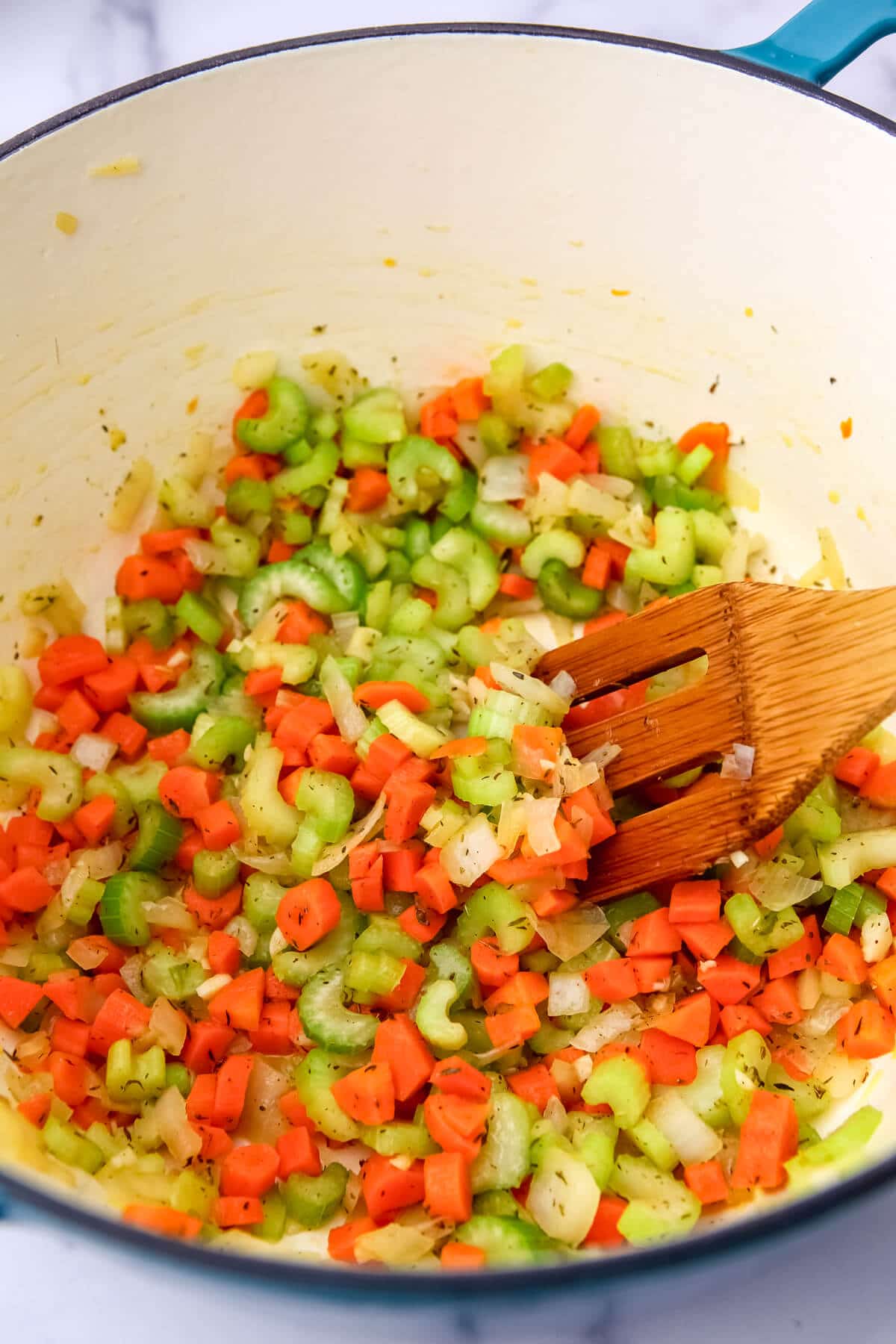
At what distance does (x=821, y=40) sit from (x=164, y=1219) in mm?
1990

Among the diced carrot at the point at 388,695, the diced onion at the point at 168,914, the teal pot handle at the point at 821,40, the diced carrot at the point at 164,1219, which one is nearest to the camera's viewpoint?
the diced carrot at the point at 164,1219

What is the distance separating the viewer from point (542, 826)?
1852 millimetres

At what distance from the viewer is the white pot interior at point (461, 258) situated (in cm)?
199

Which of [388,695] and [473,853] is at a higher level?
[388,695]

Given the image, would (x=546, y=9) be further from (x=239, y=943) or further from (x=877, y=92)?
(x=239, y=943)

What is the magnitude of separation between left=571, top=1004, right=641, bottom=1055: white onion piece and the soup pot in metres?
0.37

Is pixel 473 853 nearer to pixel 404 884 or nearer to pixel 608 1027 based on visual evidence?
pixel 404 884

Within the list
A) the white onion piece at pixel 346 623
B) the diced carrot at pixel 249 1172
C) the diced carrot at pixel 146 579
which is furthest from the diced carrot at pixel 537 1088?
the diced carrot at pixel 146 579

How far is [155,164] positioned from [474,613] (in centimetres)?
96

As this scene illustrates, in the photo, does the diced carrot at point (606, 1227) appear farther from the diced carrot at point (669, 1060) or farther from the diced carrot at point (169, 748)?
the diced carrot at point (169, 748)

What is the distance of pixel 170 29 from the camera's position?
8.77 feet

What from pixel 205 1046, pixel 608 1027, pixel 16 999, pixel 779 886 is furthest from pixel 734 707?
pixel 16 999

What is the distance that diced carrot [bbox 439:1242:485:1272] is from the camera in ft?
5.15

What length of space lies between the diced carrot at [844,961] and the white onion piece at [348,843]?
2.42 feet
